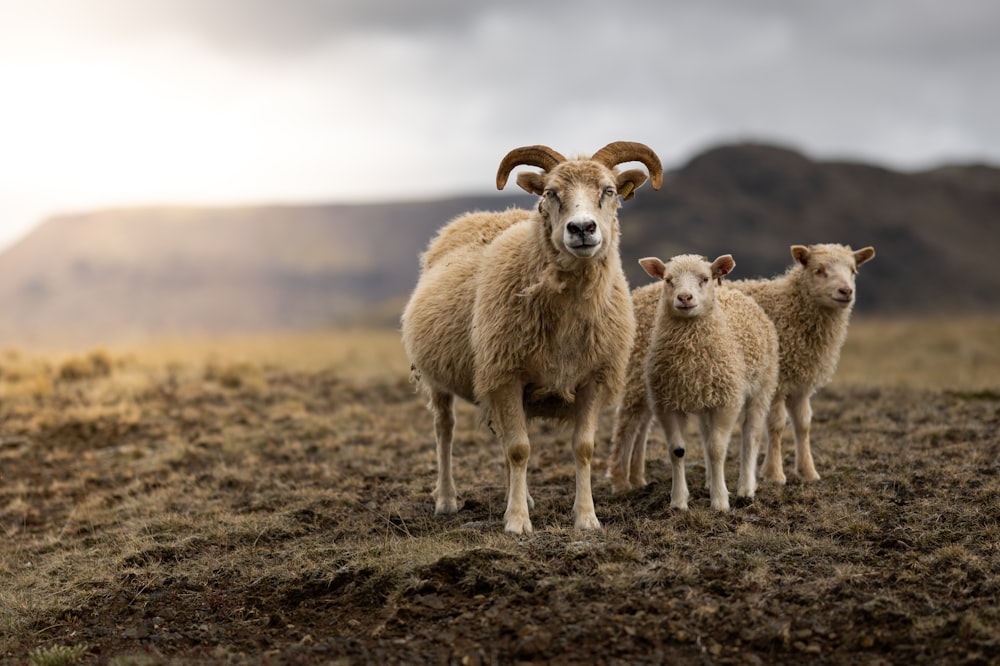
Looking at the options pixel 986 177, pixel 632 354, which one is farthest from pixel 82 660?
pixel 986 177

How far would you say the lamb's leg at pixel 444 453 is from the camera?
380 inches

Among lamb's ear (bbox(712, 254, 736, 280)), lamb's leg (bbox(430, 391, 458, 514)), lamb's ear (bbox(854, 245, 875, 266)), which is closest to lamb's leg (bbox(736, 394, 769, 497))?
lamb's ear (bbox(712, 254, 736, 280))

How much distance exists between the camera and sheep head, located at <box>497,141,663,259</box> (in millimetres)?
7426

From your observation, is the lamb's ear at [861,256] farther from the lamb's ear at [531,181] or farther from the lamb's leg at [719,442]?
the lamb's ear at [531,181]

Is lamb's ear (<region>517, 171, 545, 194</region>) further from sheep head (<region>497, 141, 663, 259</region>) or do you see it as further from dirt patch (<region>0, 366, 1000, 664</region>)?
dirt patch (<region>0, 366, 1000, 664</region>)

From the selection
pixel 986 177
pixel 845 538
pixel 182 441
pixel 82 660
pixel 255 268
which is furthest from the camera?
pixel 255 268

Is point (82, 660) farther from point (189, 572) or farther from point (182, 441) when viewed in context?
point (182, 441)

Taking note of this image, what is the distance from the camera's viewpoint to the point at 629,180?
8.35 metres

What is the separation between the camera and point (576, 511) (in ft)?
27.0

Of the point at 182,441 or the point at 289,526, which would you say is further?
the point at 182,441

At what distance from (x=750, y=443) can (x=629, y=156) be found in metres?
3.15

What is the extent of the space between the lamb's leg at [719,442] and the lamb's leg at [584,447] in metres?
1.20

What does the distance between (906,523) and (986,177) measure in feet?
392

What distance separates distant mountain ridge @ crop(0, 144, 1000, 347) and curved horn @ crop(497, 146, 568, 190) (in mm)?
56130
